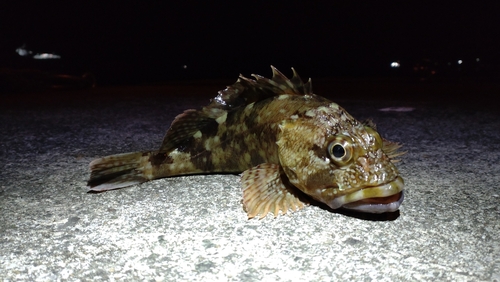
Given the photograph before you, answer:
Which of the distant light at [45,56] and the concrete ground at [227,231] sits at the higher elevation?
the distant light at [45,56]

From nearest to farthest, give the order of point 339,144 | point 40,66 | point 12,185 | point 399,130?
point 339,144 < point 12,185 < point 399,130 < point 40,66

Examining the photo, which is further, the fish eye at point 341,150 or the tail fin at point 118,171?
the tail fin at point 118,171

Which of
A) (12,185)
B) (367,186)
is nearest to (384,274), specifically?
(367,186)

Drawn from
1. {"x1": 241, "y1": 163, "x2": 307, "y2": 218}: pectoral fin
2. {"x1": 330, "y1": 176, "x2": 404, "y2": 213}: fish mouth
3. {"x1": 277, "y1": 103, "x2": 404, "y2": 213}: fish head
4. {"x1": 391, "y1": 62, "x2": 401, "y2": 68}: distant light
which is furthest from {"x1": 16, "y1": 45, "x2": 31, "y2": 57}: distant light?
{"x1": 330, "y1": 176, "x2": 404, "y2": 213}: fish mouth

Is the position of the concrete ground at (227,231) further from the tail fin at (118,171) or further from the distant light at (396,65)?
the distant light at (396,65)

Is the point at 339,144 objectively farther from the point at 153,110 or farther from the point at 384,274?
the point at 153,110

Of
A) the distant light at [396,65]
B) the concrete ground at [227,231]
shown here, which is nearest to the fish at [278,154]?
the concrete ground at [227,231]

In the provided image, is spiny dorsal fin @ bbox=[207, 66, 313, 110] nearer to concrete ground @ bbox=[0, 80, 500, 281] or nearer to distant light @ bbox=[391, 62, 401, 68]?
concrete ground @ bbox=[0, 80, 500, 281]

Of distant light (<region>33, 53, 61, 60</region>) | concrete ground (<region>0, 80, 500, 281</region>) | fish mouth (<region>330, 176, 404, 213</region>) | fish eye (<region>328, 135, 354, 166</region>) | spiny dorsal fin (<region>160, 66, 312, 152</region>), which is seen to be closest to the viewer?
concrete ground (<region>0, 80, 500, 281</region>)
